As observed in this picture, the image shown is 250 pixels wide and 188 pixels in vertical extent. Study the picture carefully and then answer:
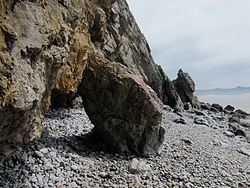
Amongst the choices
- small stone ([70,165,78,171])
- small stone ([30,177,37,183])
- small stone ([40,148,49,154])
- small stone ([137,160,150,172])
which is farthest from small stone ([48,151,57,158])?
small stone ([137,160,150,172])

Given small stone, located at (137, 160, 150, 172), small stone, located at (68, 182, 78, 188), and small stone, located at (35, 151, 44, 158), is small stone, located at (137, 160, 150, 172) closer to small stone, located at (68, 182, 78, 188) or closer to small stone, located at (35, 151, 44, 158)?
small stone, located at (68, 182, 78, 188)

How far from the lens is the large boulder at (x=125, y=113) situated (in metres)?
10.8

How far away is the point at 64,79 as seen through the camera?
995cm

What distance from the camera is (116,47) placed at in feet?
87.5

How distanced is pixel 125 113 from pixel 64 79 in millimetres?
2824

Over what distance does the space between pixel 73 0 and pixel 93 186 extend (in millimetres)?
6617

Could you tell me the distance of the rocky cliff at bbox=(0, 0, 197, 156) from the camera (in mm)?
5562

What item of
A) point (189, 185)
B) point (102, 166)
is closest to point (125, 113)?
point (102, 166)

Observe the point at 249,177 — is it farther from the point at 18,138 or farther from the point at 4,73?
the point at 4,73

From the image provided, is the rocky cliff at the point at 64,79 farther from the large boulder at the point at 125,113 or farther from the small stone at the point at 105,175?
the small stone at the point at 105,175

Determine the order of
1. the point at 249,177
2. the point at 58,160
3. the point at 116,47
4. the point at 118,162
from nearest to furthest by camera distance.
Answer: the point at 58,160 → the point at 118,162 → the point at 249,177 → the point at 116,47

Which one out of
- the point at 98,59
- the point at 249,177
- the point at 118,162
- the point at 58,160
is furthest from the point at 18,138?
the point at 249,177

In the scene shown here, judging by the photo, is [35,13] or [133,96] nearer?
[35,13]

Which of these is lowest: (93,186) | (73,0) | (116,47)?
(93,186)
